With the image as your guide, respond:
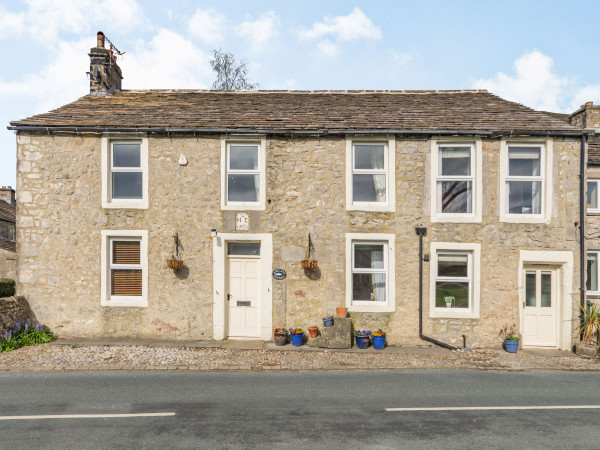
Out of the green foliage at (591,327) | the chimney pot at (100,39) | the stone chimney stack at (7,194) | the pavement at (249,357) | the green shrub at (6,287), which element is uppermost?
the chimney pot at (100,39)

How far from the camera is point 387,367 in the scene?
737 cm

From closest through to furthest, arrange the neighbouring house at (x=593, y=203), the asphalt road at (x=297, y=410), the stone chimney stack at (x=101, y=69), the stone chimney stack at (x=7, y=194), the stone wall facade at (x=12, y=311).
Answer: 1. the asphalt road at (x=297, y=410)
2. the stone wall facade at (x=12, y=311)
3. the neighbouring house at (x=593, y=203)
4. the stone chimney stack at (x=101, y=69)
5. the stone chimney stack at (x=7, y=194)

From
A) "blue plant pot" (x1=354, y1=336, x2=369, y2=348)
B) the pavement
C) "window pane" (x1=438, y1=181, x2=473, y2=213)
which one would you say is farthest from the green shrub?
"window pane" (x1=438, y1=181, x2=473, y2=213)

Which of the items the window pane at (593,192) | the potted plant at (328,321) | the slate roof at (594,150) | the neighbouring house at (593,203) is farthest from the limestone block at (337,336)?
the slate roof at (594,150)

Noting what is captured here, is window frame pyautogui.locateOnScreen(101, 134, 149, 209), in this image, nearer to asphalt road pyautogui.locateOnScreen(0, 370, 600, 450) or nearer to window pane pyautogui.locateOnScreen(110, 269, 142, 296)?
window pane pyautogui.locateOnScreen(110, 269, 142, 296)

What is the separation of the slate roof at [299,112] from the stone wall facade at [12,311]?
4.61m

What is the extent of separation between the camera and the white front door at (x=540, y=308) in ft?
30.3

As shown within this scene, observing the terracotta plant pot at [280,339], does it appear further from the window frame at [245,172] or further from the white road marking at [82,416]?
the white road marking at [82,416]

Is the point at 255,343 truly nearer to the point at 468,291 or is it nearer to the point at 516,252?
the point at 468,291

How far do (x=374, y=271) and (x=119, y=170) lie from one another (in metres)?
7.50

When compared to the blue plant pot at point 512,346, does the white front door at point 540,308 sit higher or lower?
higher

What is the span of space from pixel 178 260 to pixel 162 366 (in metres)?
2.73

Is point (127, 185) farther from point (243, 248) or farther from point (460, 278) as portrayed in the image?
point (460, 278)

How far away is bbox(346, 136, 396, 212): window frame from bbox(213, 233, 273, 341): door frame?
247 centimetres
